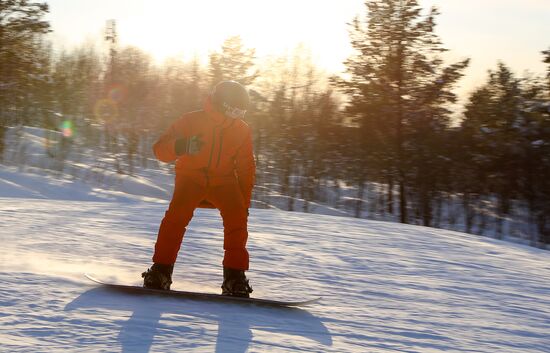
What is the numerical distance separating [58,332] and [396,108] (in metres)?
18.6

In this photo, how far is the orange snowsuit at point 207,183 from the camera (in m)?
4.09

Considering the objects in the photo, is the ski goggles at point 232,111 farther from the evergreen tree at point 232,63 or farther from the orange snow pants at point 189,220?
the evergreen tree at point 232,63

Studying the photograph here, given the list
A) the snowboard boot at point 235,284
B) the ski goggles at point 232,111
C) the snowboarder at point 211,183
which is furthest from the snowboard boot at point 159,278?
the ski goggles at point 232,111

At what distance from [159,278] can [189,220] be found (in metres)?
0.41

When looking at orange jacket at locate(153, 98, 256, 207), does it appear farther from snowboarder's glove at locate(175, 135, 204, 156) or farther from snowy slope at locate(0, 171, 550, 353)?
snowy slope at locate(0, 171, 550, 353)

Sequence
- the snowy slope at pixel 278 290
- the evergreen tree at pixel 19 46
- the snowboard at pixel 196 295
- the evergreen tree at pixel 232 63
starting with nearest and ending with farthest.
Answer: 1. the snowy slope at pixel 278 290
2. the snowboard at pixel 196 295
3. the evergreen tree at pixel 19 46
4. the evergreen tree at pixel 232 63

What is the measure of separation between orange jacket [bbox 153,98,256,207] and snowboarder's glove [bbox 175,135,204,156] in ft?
0.24

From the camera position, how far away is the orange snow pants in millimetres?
4078

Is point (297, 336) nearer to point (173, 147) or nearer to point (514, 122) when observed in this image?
point (173, 147)

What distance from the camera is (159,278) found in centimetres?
402

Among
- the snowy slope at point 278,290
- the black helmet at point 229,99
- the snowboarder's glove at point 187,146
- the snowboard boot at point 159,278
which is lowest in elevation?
the snowy slope at point 278,290

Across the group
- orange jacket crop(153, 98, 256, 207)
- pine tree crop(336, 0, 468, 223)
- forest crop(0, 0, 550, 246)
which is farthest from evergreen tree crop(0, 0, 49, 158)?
orange jacket crop(153, 98, 256, 207)

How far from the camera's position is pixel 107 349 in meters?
2.82

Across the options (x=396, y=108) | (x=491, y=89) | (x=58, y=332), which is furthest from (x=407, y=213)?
(x=58, y=332)
